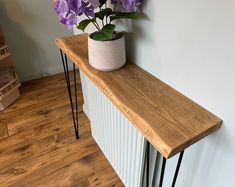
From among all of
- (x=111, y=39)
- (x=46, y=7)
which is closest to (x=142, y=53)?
(x=111, y=39)

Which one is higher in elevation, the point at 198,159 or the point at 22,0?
the point at 22,0

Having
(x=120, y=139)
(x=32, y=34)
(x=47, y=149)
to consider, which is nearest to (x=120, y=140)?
(x=120, y=139)

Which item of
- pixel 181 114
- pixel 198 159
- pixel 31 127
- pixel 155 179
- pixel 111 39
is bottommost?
pixel 31 127

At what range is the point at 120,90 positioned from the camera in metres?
0.88

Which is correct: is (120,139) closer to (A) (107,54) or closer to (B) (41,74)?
(A) (107,54)

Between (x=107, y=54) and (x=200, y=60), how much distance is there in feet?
1.28

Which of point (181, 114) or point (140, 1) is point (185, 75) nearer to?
point (181, 114)

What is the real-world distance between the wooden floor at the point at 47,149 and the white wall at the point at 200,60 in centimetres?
78

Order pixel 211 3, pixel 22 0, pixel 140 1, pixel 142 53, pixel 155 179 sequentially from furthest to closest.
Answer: pixel 22 0
pixel 155 179
pixel 142 53
pixel 140 1
pixel 211 3

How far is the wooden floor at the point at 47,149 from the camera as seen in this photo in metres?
1.50

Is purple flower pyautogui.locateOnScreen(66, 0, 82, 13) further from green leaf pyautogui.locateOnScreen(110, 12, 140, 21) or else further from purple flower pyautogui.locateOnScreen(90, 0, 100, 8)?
green leaf pyautogui.locateOnScreen(110, 12, 140, 21)

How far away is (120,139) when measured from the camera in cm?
114

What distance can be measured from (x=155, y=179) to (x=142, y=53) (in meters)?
0.67

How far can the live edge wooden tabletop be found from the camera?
666mm
